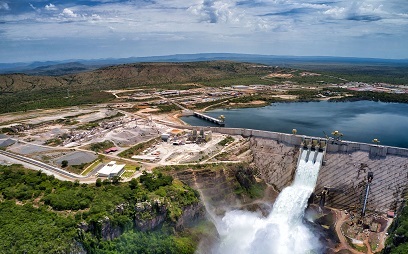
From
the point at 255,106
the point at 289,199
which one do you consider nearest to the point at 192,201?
the point at 289,199

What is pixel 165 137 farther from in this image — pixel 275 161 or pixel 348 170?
pixel 348 170

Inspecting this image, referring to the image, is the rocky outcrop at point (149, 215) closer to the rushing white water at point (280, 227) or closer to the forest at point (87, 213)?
the forest at point (87, 213)

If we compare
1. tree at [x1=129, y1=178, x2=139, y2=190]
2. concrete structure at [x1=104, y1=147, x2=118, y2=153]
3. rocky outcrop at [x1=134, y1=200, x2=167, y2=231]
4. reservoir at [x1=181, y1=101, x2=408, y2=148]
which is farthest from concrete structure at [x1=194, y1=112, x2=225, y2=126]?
rocky outcrop at [x1=134, y1=200, x2=167, y2=231]

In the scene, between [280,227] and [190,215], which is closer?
[190,215]

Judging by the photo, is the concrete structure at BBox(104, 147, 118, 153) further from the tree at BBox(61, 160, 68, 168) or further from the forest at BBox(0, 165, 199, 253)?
the forest at BBox(0, 165, 199, 253)

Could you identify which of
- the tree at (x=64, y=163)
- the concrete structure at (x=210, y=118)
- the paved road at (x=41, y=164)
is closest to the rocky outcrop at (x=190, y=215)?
the paved road at (x=41, y=164)

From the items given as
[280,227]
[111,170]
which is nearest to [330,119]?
[280,227]
